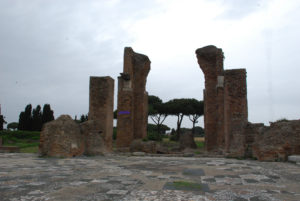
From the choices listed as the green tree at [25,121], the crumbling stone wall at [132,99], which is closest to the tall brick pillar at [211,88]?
the crumbling stone wall at [132,99]

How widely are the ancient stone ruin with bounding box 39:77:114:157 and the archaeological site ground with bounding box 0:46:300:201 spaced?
0.11 feet

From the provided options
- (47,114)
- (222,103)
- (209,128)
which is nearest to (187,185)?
(222,103)

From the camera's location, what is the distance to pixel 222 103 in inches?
495

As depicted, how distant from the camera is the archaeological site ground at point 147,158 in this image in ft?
10.7

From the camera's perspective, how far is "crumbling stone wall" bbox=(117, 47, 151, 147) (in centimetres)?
1508

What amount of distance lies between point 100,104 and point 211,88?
764cm

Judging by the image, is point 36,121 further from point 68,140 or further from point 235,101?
point 235,101

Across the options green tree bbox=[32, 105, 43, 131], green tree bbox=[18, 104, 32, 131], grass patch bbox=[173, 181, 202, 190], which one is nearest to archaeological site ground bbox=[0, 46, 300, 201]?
grass patch bbox=[173, 181, 202, 190]

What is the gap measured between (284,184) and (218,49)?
1197 centimetres

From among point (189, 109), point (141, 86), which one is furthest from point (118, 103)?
point (189, 109)

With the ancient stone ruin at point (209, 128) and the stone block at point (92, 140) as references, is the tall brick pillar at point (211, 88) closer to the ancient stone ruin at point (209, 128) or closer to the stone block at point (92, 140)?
the ancient stone ruin at point (209, 128)

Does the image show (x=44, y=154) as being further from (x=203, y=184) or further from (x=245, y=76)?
(x=245, y=76)

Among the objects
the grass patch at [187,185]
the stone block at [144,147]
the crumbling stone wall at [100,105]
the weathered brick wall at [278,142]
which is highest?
the crumbling stone wall at [100,105]

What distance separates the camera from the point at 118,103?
15359mm
